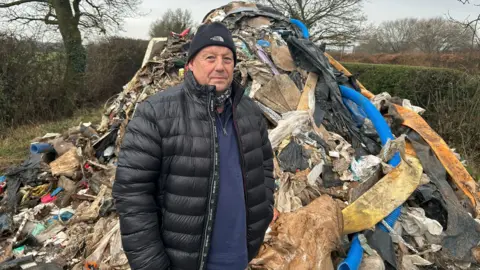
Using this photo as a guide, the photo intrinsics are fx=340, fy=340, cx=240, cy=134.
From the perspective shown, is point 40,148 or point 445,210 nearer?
point 445,210

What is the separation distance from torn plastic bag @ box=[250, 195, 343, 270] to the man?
1.17m

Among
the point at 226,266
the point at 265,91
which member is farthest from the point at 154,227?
the point at 265,91

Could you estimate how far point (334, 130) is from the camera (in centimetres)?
482

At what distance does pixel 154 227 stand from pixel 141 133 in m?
0.41

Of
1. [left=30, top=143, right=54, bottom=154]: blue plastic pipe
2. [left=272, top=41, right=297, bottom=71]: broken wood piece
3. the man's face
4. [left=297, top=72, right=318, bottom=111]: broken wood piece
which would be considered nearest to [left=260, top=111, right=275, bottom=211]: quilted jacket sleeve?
the man's face

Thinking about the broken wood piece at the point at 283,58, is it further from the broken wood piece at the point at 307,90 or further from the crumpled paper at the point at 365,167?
the crumpled paper at the point at 365,167

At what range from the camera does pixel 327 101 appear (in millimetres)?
5059

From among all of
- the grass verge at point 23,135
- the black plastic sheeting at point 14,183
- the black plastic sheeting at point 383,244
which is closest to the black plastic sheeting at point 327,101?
the black plastic sheeting at point 383,244

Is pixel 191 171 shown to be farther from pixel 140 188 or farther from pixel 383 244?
pixel 383 244

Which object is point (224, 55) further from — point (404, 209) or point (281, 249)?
point (404, 209)

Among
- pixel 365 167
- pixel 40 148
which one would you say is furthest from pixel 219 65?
pixel 40 148

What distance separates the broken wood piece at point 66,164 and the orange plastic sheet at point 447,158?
476 centimetres

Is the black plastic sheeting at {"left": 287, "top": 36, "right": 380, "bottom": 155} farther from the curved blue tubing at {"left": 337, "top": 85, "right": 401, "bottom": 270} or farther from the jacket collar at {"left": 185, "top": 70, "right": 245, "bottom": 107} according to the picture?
the jacket collar at {"left": 185, "top": 70, "right": 245, "bottom": 107}

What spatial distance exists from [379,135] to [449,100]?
3609mm
